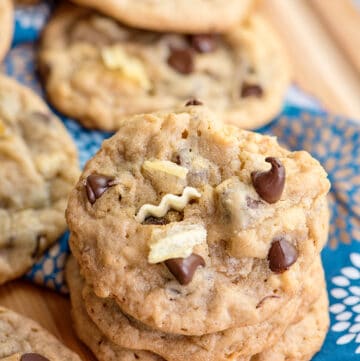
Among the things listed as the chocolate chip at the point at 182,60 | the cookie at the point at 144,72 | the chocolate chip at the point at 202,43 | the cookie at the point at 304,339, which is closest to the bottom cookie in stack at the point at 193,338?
the cookie at the point at 304,339

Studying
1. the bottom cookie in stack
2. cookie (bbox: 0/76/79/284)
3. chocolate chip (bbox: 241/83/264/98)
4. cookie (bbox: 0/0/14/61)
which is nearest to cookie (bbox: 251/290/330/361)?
the bottom cookie in stack

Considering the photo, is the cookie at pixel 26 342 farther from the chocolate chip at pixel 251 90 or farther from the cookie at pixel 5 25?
the chocolate chip at pixel 251 90

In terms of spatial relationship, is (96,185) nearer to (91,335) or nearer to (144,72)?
(91,335)

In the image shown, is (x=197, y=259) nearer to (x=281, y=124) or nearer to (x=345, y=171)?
(x=345, y=171)

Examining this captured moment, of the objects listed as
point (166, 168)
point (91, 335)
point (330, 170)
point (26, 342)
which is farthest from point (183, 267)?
point (330, 170)

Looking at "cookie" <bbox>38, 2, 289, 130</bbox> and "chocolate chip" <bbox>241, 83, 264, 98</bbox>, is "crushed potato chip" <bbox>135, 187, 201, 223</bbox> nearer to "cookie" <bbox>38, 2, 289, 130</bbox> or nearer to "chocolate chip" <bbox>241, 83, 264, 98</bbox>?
"cookie" <bbox>38, 2, 289, 130</bbox>

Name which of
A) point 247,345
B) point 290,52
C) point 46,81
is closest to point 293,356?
point 247,345
